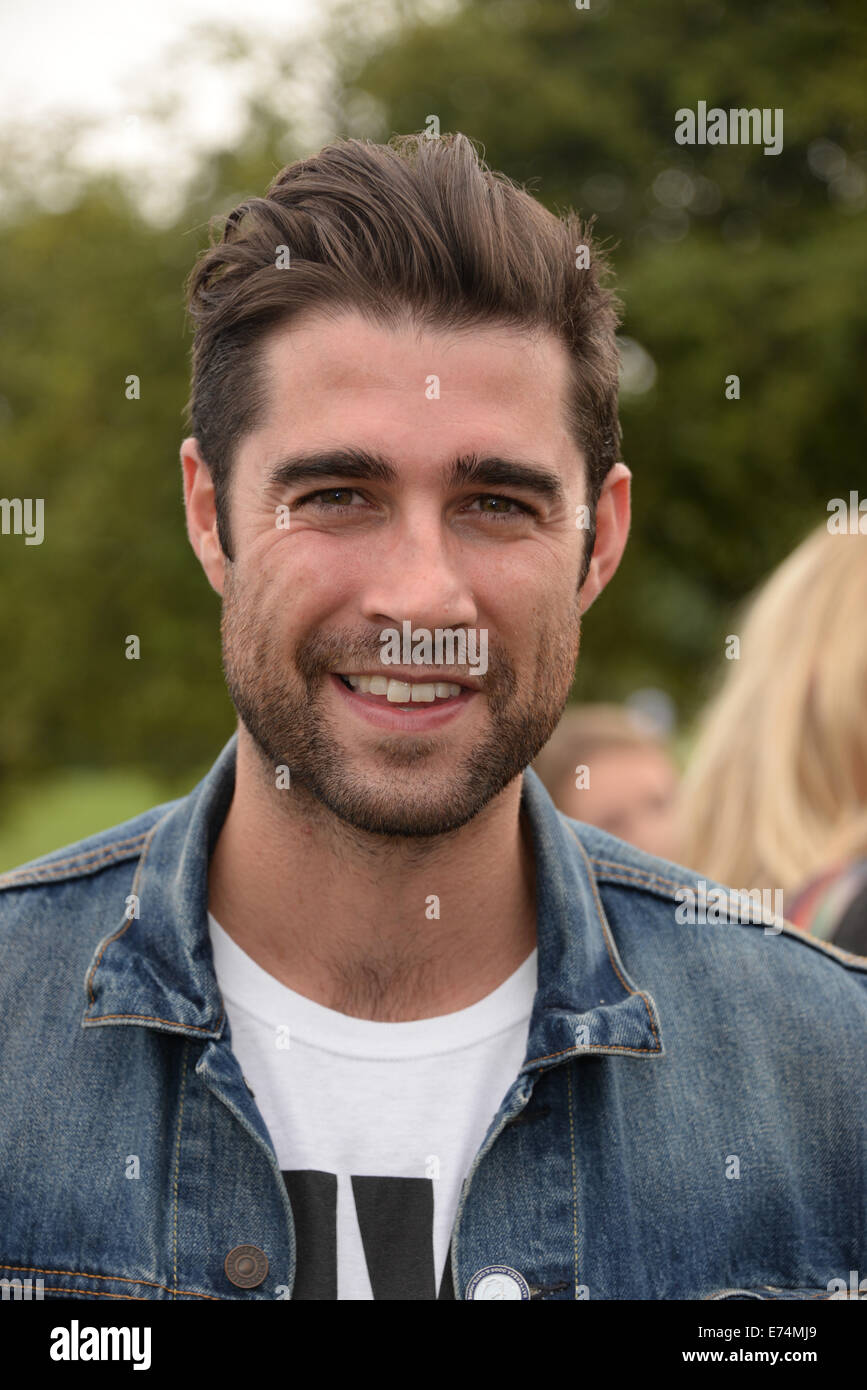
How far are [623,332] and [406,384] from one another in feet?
50.8

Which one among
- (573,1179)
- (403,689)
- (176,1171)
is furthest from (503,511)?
(176,1171)

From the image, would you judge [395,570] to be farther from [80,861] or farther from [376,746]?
[80,861]

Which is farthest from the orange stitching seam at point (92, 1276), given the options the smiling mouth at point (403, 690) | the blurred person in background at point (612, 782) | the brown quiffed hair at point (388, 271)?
the blurred person in background at point (612, 782)

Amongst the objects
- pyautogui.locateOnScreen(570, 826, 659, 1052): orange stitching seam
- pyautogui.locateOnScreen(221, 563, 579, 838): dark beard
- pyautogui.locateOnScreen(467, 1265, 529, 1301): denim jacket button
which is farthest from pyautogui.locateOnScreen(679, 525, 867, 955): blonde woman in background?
pyautogui.locateOnScreen(467, 1265, 529, 1301): denim jacket button

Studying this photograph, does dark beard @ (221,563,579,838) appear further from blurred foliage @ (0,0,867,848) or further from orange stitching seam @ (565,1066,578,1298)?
blurred foliage @ (0,0,867,848)

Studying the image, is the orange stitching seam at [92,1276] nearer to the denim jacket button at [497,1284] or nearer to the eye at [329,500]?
the denim jacket button at [497,1284]

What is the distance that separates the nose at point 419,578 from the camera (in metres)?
2.72

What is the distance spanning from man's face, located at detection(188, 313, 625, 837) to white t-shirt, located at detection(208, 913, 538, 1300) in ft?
1.35

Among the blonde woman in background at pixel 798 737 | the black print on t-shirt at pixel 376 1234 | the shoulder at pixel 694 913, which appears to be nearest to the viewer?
the black print on t-shirt at pixel 376 1234

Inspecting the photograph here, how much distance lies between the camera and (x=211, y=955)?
293 centimetres

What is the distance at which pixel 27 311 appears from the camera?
2141cm

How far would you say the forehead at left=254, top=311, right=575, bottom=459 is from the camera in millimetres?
2807

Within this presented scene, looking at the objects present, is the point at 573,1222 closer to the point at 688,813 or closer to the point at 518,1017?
the point at 518,1017
